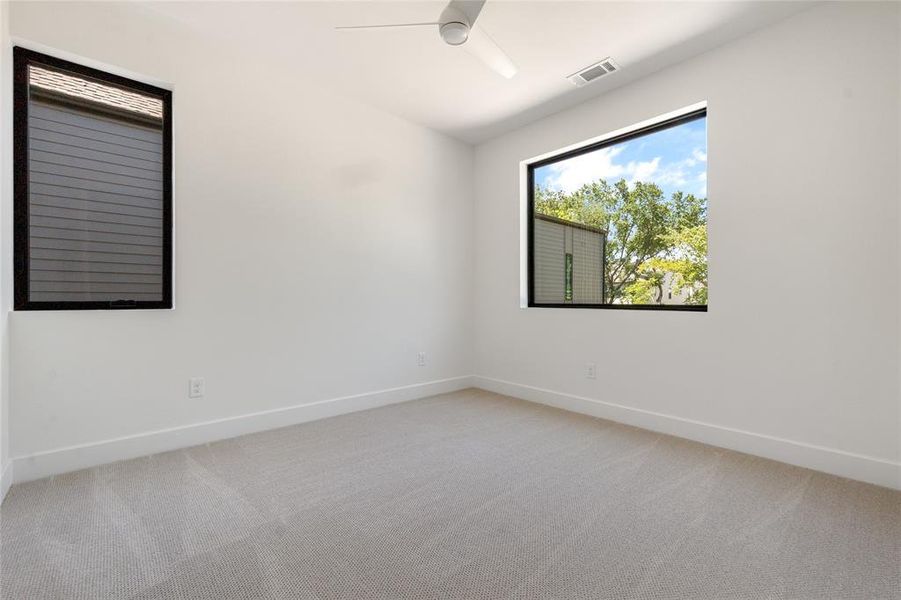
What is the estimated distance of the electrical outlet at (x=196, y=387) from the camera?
262 centimetres

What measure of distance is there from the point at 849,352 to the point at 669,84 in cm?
205

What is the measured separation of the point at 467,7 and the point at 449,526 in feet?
7.67

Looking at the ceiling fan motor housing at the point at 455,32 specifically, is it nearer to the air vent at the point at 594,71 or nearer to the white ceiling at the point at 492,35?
the white ceiling at the point at 492,35

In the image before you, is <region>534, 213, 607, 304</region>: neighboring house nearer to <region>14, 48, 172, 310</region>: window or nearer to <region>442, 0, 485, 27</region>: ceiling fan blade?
<region>442, 0, 485, 27</region>: ceiling fan blade

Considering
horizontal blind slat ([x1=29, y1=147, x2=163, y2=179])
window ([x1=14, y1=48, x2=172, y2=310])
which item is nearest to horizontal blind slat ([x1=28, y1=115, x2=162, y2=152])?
window ([x1=14, y1=48, x2=172, y2=310])

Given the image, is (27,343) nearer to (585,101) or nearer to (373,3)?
(373,3)

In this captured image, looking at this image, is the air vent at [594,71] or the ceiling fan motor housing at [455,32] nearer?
the ceiling fan motor housing at [455,32]

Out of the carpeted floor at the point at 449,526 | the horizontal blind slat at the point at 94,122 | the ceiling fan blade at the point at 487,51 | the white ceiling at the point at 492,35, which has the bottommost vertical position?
the carpeted floor at the point at 449,526

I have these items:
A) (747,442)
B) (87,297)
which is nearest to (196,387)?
(87,297)

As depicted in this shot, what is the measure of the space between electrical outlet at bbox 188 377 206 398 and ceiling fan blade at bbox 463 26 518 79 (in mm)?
2583

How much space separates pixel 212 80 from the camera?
2.70 metres

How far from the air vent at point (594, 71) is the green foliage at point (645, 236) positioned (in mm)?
837

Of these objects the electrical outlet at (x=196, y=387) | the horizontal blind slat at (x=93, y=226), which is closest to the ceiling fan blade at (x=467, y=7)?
the horizontal blind slat at (x=93, y=226)

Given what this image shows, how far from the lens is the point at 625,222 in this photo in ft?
11.0
